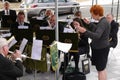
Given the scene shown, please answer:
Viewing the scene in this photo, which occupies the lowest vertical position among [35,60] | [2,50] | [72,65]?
[72,65]

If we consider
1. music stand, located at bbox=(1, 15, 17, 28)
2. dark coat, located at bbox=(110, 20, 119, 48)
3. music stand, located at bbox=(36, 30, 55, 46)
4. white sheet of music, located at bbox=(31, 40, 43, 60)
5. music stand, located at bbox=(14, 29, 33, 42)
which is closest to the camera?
white sheet of music, located at bbox=(31, 40, 43, 60)

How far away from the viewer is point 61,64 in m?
8.41

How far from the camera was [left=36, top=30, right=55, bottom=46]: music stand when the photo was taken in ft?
24.2

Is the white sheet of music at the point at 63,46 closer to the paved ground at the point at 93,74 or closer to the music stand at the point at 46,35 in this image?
the music stand at the point at 46,35

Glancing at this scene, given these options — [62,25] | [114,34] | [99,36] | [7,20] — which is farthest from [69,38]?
[7,20]

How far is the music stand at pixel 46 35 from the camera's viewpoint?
24.2 feet

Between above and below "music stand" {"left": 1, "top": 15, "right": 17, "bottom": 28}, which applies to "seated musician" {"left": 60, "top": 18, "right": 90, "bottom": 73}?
below

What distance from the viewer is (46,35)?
Result: 24.5ft

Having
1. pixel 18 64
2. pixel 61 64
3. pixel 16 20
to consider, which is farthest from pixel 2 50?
pixel 16 20

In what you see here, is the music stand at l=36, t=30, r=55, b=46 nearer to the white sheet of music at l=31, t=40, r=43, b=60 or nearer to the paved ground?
the paved ground

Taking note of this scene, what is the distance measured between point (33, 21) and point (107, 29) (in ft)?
8.80

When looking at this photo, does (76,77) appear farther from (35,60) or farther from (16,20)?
(16,20)

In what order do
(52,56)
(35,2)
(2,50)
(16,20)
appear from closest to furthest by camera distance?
1. (2,50)
2. (52,56)
3. (16,20)
4. (35,2)

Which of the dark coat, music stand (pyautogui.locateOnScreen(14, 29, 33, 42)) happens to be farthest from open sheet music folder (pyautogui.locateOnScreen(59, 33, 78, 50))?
the dark coat
